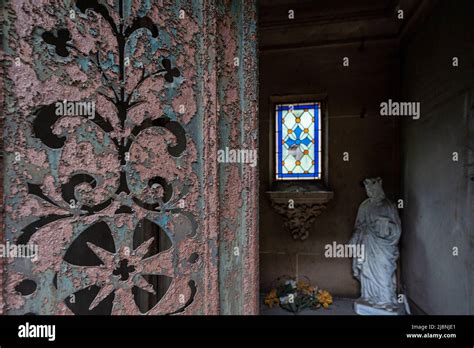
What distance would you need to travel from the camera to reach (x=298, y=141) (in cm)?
341

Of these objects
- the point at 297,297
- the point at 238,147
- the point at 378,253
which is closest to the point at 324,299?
the point at 297,297

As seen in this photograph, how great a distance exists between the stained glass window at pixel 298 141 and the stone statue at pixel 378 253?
0.71m

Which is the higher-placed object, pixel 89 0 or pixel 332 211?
pixel 89 0

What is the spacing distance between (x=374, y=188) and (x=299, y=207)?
797 millimetres

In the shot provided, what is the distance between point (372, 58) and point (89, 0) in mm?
3383

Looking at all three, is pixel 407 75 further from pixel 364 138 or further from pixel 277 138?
pixel 277 138

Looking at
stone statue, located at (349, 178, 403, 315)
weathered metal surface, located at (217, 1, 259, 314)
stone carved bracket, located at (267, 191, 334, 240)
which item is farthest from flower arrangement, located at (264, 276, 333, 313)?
weathered metal surface, located at (217, 1, 259, 314)

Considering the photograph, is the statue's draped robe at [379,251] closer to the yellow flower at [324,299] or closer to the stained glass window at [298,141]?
the yellow flower at [324,299]

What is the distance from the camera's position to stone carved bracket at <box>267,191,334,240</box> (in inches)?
126

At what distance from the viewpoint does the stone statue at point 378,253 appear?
2732mm

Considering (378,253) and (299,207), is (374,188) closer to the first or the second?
(378,253)

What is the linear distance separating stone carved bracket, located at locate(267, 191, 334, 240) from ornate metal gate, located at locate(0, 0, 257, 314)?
2.60 metres
